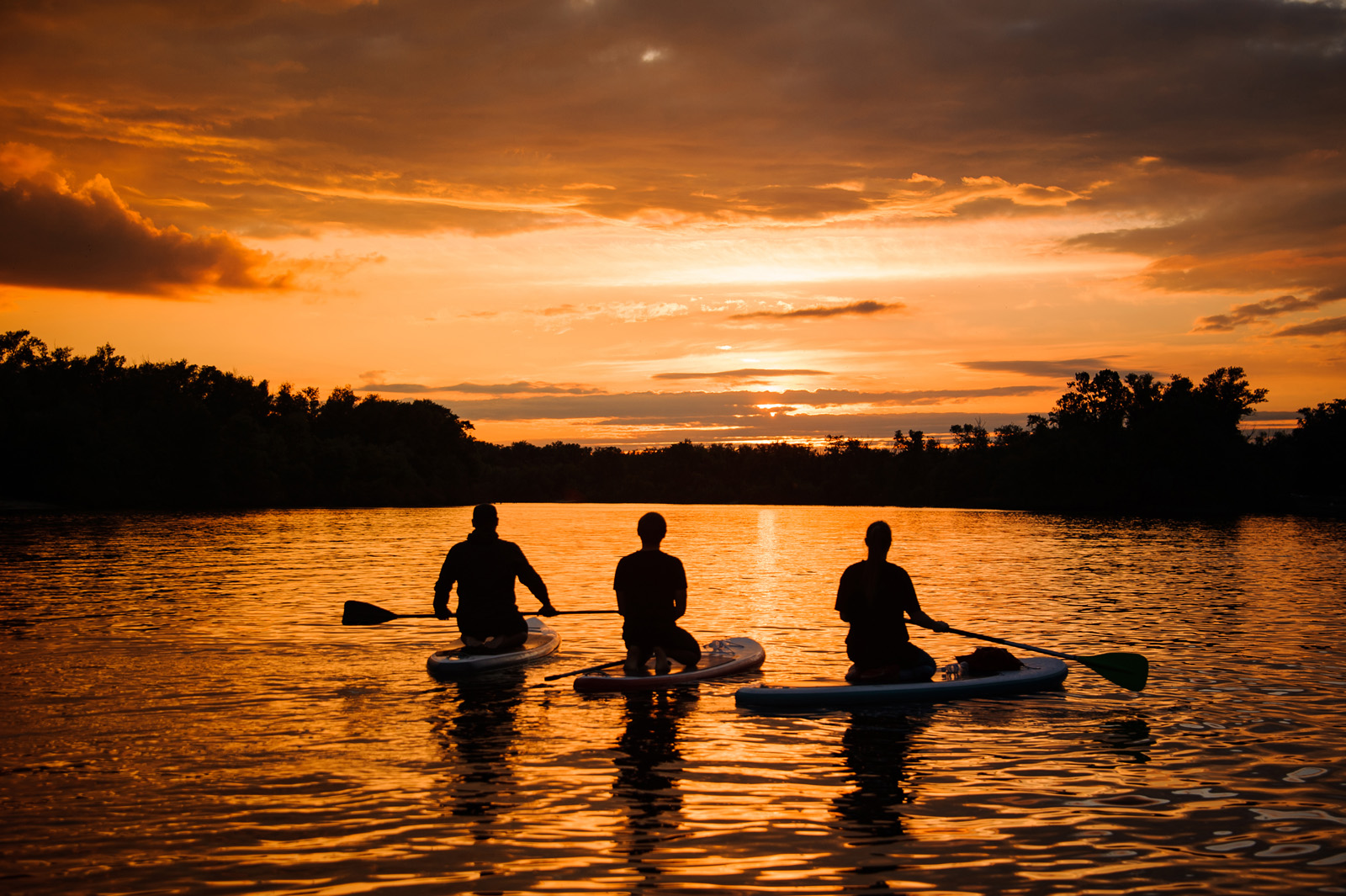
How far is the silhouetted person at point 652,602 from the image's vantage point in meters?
11.9

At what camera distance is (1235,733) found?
10.4 meters

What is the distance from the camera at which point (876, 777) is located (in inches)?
340

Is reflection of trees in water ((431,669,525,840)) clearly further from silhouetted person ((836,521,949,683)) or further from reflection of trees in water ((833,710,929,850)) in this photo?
silhouetted person ((836,521,949,683))

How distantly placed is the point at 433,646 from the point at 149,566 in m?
20.3

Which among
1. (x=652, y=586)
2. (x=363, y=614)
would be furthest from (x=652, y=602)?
(x=363, y=614)

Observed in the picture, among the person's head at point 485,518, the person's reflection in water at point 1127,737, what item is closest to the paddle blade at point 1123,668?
the person's reflection in water at point 1127,737

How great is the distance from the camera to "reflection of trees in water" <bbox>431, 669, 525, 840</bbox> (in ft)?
25.9

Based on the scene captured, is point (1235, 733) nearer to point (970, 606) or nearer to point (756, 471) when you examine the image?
point (970, 606)

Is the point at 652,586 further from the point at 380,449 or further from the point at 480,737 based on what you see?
the point at 380,449

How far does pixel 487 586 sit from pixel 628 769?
5.03m

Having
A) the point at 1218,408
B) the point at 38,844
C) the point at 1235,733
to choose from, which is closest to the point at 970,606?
the point at 1235,733

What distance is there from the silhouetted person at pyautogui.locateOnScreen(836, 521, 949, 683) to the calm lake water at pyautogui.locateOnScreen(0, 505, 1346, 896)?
0.51 metres

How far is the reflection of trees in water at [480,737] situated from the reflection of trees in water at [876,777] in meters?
2.78

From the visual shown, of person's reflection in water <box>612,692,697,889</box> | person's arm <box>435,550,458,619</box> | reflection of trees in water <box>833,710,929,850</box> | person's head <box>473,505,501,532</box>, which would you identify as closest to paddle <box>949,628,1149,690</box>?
reflection of trees in water <box>833,710,929,850</box>
